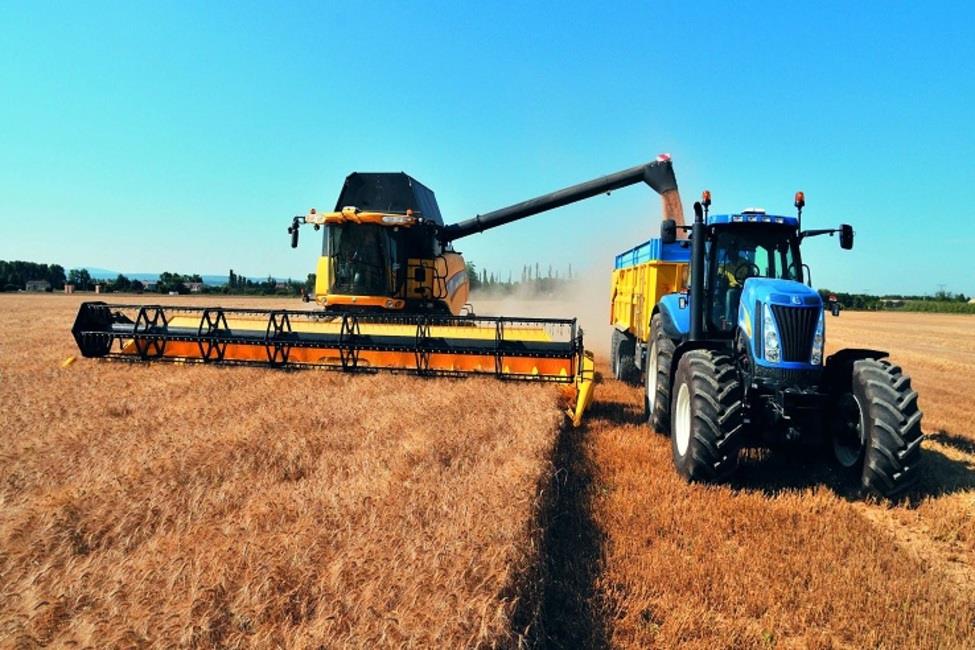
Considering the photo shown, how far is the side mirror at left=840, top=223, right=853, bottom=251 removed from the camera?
17.8 feet

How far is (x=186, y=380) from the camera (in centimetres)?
741

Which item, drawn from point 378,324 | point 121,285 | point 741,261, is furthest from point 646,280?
point 121,285

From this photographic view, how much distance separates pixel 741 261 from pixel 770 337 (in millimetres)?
1203

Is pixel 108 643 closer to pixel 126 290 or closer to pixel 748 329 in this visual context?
pixel 748 329

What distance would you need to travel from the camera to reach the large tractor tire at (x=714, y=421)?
4570 millimetres

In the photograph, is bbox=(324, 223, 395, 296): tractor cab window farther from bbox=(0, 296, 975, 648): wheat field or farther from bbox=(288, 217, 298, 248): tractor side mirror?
bbox=(0, 296, 975, 648): wheat field

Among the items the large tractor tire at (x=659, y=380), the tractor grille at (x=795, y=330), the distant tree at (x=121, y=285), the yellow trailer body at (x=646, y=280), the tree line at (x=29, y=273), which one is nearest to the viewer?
the tractor grille at (x=795, y=330)

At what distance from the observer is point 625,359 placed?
34.0 feet

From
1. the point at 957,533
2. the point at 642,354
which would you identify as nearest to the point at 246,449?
the point at 957,533

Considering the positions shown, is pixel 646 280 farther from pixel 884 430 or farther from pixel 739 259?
pixel 884 430

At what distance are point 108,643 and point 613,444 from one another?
14.8 feet

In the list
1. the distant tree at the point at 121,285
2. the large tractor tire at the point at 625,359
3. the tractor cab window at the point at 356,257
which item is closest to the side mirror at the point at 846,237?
the large tractor tire at the point at 625,359

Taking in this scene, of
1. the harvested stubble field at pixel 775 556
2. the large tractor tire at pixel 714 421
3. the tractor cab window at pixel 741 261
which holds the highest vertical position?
the tractor cab window at pixel 741 261

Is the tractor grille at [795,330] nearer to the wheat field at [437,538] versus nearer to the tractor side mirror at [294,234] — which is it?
the wheat field at [437,538]
